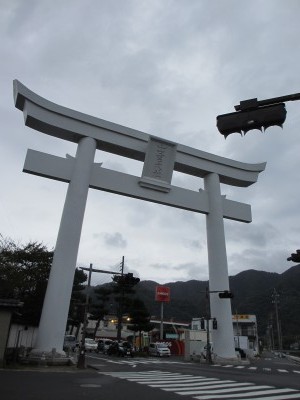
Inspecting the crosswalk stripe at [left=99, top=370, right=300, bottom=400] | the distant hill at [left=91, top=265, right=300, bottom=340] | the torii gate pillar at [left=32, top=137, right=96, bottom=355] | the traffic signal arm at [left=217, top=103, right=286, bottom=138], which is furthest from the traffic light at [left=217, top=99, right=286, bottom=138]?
the distant hill at [left=91, top=265, right=300, bottom=340]

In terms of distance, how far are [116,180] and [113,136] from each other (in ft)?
9.82

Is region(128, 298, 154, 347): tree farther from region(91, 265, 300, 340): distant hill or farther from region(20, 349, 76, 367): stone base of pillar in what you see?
region(91, 265, 300, 340): distant hill

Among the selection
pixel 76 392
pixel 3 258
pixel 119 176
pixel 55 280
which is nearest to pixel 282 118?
pixel 76 392

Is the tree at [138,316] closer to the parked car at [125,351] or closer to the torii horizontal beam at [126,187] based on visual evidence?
the parked car at [125,351]

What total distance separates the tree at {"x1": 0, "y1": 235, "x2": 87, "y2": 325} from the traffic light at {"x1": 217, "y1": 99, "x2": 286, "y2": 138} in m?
26.6

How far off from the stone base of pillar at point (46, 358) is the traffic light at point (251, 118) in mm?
16689

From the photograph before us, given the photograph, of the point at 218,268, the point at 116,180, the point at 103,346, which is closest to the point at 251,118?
the point at 116,180

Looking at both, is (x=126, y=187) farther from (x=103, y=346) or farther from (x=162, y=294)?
(x=162, y=294)

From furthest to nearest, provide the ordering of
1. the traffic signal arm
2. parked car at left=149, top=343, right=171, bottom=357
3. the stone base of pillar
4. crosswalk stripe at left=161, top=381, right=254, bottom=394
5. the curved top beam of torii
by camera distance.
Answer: parked car at left=149, top=343, right=171, bottom=357 < the curved top beam of torii < the stone base of pillar < crosswalk stripe at left=161, top=381, right=254, bottom=394 < the traffic signal arm

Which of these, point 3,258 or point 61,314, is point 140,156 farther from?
point 3,258

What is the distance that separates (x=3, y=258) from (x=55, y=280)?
13125 mm

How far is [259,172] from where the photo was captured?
100 feet

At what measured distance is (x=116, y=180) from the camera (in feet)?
81.4

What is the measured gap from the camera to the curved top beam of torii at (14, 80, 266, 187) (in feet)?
74.8
